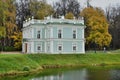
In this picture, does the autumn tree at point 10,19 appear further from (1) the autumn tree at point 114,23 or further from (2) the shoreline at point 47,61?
(1) the autumn tree at point 114,23

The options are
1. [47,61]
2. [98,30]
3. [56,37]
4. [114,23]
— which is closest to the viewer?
[47,61]

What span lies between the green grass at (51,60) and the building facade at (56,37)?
9.09 feet

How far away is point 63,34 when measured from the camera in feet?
183

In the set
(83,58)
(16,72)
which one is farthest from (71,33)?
(16,72)

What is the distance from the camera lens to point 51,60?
163ft

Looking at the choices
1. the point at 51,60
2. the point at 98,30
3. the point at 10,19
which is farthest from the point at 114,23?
the point at 51,60

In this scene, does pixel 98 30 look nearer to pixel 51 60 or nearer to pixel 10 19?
pixel 10 19

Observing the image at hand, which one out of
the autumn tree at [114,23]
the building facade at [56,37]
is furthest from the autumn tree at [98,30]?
the autumn tree at [114,23]

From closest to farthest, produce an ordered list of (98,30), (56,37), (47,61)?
(47,61), (56,37), (98,30)

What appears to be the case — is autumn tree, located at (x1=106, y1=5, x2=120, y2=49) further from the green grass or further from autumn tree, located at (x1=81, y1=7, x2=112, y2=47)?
the green grass

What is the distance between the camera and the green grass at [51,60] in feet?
131

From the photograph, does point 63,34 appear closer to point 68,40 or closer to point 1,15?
point 68,40

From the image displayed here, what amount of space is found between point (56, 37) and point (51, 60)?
6.67m

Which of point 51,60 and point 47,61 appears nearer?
point 47,61
